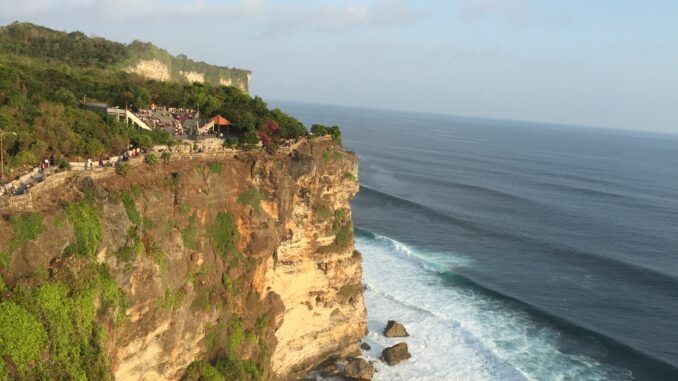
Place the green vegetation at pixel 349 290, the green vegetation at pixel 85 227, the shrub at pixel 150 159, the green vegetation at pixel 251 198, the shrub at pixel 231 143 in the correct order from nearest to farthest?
the green vegetation at pixel 85 227 < the shrub at pixel 150 159 < the green vegetation at pixel 251 198 < the shrub at pixel 231 143 < the green vegetation at pixel 349 290

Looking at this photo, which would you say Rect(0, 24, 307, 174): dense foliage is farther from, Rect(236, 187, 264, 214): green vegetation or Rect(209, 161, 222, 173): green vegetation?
Rect(209, 161, 222, 173): green vegetation

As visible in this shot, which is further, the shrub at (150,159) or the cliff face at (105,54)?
the cliff face at (105,54)

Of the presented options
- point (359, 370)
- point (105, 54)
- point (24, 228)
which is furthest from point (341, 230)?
point (105, 54)

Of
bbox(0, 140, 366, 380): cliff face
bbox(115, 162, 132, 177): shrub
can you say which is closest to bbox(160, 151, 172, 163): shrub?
bbox(0, 140, 366, 380): cliff face

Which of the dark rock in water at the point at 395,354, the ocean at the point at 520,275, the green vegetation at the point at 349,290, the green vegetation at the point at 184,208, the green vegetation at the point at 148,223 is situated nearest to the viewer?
the green vegetation at the point at 148,223

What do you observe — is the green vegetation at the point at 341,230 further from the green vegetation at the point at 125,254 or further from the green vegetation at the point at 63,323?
the green vegetation at the point at 63,323

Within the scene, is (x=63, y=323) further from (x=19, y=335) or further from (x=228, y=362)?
(x=228, y=362)

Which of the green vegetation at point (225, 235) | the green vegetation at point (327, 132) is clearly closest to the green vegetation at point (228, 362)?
the green vegetation at point (225, 235)
